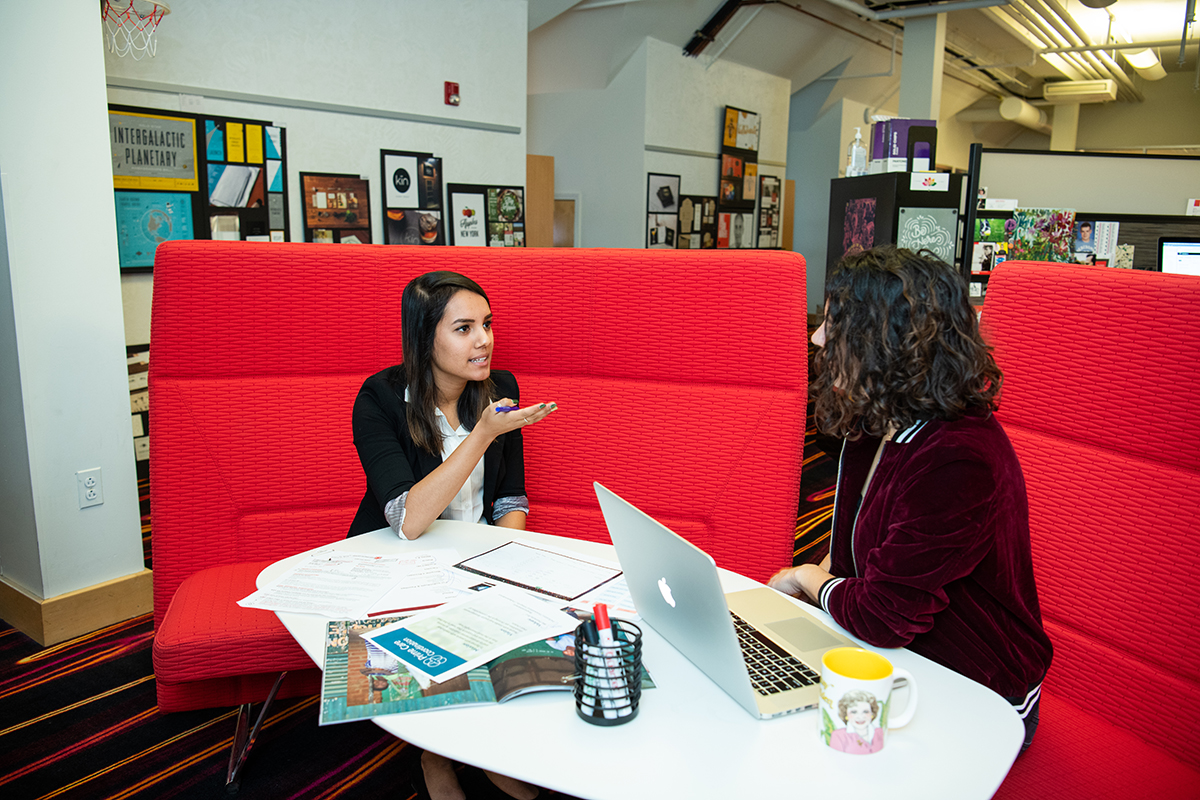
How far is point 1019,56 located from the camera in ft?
33.5

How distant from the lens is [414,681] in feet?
3.60

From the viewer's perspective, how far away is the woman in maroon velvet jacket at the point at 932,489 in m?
1.23

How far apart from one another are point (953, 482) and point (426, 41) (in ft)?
15.8

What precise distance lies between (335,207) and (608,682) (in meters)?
4.33

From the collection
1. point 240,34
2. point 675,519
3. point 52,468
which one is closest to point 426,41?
point 240,34

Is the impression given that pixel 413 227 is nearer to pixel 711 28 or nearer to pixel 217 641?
pixel 217 641

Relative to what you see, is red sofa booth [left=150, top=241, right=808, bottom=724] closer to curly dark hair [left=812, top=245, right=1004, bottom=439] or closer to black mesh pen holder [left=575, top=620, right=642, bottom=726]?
curly dark hair [left=812, top=245, right=1004, bottom=439]

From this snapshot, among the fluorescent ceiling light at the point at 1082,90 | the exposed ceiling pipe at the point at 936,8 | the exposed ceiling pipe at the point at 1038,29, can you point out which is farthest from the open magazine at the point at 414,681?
the fluorescent ceiling light at the point at 1082,90

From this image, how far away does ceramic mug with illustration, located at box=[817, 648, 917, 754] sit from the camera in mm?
949

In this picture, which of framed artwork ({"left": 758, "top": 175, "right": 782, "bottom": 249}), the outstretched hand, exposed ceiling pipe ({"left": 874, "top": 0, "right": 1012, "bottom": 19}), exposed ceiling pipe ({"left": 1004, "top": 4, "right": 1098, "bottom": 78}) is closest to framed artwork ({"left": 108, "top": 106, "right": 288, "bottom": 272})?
the outstretched hand

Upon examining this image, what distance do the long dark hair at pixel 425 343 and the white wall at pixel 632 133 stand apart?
208 inches

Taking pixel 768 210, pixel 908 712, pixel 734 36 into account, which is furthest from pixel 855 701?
pixel 768 210

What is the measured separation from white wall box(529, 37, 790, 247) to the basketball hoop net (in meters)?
3.74

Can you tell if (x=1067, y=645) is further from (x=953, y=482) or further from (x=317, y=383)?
(x=317, y=383)
